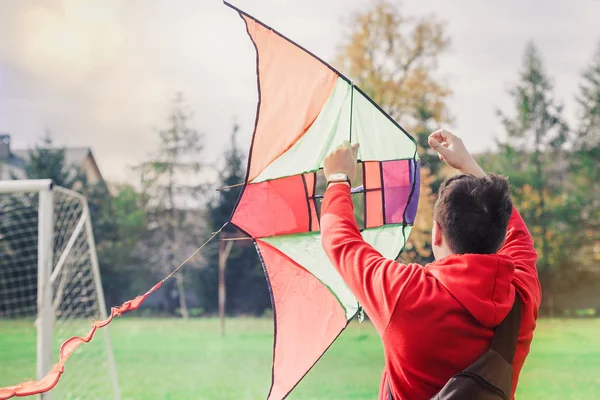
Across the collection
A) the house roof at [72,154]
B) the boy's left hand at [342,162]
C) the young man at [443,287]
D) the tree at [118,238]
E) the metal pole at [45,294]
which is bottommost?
the tree at [118,238]

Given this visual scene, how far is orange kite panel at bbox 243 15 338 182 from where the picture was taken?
5.84 feet

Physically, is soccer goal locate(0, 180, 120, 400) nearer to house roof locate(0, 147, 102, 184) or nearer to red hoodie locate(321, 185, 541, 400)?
red hoodie locate(321, 185, 541, 400)

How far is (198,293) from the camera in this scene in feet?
54.6

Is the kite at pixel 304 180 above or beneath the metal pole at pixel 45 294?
above

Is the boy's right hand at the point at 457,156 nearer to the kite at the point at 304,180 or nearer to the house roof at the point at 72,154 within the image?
the kite at the point at 304,180

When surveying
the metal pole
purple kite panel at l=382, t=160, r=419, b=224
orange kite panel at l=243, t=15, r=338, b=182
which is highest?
orange kite panel at l=243, t=15, r=338, b=182

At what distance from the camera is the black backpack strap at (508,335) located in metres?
1.12

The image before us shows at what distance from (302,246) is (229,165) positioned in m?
15.0

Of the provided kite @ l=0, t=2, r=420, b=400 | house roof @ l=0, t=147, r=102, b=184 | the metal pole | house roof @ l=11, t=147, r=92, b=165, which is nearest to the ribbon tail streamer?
kite @ l=0, t=2, r=420, b=400

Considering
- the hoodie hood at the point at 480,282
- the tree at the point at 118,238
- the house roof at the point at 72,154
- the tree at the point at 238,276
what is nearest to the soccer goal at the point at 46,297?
the hoodie hood at the point at 480,282

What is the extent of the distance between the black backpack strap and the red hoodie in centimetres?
2

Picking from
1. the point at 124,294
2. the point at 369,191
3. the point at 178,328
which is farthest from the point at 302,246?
the point at 124,294

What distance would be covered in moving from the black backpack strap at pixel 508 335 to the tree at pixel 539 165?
47.5 feet

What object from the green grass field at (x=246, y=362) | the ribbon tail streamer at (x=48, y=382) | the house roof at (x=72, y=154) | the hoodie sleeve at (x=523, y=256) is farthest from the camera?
the house roof at (x=72, y=154)
